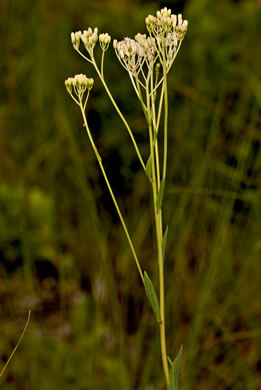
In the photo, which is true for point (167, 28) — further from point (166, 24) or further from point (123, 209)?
point (123, 209)

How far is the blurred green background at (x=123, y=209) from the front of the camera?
235 cm

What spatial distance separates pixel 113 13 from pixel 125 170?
1.78 metres

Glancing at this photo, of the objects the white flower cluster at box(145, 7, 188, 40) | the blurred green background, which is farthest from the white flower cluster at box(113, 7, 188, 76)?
the blurred green background

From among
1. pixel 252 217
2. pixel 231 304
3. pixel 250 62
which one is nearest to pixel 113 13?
pixel 250 62

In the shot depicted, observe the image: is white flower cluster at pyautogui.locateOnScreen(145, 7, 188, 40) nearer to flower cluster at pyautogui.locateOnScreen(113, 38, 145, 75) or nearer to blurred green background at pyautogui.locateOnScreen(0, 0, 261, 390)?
flower cluster at pyautogui.locateOnScreen(113, 38, 145, 75)

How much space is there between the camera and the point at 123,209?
287 centimetres

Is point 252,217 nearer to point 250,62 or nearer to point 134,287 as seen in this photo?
point 134,287

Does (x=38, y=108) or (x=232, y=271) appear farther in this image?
(x=38, y=108)

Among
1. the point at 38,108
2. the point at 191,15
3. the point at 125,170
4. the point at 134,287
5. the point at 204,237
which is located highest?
the point at 191,15

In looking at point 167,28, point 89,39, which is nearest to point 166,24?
point 167,28

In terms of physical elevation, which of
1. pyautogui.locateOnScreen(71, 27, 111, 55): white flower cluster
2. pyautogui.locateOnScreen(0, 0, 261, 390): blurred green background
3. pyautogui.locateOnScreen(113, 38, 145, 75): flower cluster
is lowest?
pyautogui.locateOnScreen(0, 0, 261, 390): blurred green background

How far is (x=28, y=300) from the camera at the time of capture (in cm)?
289

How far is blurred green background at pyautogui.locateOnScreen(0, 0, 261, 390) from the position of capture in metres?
2.35

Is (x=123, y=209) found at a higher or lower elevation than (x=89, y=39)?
lower
